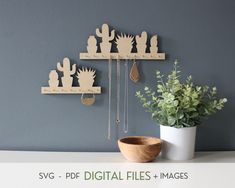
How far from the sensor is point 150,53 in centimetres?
123

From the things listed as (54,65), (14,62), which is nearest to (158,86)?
(54,65)

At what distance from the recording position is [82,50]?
125 cm

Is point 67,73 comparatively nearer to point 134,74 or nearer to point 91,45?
point 91,45

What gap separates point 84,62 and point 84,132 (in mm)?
288

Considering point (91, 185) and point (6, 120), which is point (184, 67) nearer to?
point (91, 185)

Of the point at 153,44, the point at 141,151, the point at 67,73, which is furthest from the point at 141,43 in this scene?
the point at 141,151

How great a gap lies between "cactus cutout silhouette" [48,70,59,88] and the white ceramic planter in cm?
46

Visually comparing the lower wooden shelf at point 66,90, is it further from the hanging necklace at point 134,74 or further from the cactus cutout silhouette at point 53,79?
the hanging necklace at point 134,74

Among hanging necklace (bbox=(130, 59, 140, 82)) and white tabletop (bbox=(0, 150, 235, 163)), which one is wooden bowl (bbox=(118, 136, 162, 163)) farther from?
hanging necklace (bbox=(130, 59, 140, 82))

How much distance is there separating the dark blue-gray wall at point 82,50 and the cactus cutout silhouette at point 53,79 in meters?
0.03

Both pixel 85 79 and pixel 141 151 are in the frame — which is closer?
pixel 141 151

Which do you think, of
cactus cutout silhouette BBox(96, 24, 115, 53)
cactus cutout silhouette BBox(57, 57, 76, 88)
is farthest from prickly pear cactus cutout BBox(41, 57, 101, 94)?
cactus cutout silhouette BBox(96, 24, 115, 53)

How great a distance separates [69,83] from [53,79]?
66 millimetres

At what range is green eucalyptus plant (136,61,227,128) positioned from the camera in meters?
1.11
